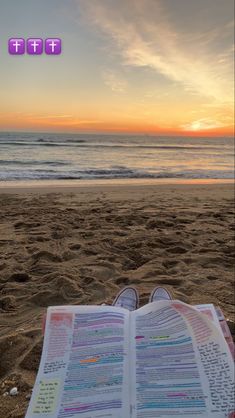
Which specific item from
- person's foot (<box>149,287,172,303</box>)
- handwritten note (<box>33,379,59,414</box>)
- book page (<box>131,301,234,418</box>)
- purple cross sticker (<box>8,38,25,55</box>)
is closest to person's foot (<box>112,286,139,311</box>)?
person's foot (<box>149,287,172,303</box>)

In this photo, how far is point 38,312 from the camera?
7.04ft

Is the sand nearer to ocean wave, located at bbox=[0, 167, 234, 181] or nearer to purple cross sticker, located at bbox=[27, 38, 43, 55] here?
purple cross sticker, located at bbox=[27, 38, 43, 55]

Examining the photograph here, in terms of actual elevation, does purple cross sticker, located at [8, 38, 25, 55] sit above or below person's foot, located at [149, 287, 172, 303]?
above

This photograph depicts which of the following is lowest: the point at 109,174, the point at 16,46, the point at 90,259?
the point at 90,259

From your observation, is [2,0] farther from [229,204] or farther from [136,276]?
[229,204]

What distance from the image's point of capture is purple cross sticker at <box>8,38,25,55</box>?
2152 mm

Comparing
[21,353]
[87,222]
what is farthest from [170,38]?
[21,353]

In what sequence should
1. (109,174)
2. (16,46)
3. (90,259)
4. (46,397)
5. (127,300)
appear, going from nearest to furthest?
(46,397) < (127,300) < (16,46) < (90,259) < (109,174)

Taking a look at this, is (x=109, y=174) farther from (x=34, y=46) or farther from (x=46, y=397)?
(x=46, y=397)

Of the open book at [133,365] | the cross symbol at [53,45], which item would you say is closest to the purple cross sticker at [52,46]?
the cross symbol at [53,45]

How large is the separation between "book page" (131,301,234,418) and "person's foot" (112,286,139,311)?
31 cm

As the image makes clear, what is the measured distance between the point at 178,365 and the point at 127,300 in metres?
0.56

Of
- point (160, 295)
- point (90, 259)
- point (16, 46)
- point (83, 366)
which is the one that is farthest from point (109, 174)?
point (83, 366)

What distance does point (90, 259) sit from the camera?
3070mm
